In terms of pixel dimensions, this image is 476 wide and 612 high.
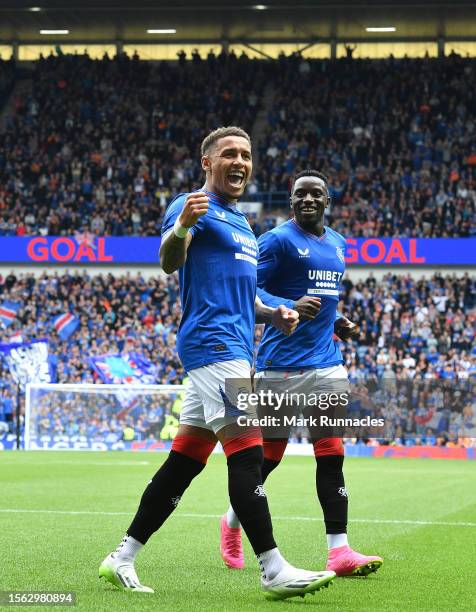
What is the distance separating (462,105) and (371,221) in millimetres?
6735

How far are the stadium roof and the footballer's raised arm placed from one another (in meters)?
36.4

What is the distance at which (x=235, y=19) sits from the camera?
43.3 meters

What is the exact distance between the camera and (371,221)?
35.2m

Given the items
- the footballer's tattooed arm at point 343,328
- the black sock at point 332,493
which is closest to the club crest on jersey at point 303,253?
the footballer's tattooed arm at point 343,328

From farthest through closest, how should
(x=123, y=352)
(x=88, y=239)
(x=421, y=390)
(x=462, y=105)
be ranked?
(x=462, y=105)
(x=88, y=239)
(x=123, y=352)
(x=421, y=390)

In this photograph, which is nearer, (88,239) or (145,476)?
(145,476)

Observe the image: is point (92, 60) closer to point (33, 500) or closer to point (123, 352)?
point (123, 352)

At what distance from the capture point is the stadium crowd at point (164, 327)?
1062 inches

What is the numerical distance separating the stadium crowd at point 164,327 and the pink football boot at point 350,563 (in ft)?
62.6

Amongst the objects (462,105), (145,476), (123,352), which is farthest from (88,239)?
(145,476)

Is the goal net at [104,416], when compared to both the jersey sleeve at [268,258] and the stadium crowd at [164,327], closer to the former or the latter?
the stadium crowd at [164,327]

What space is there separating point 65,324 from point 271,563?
93.0ft

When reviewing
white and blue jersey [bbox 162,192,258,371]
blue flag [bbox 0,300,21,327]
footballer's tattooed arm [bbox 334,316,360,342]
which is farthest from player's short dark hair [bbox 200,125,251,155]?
blue flag [bbox 0,300,21,327]

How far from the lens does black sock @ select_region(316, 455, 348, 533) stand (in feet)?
21.6
